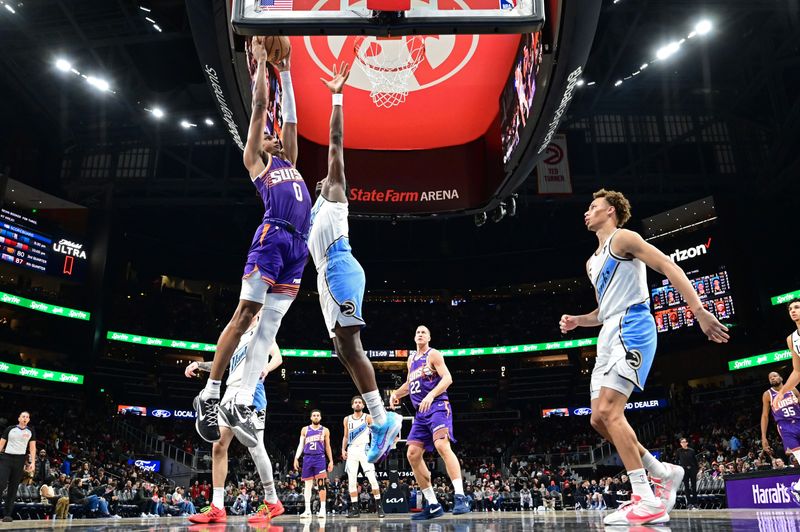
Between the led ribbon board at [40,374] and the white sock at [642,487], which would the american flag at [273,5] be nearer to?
the white sock at [642,487]

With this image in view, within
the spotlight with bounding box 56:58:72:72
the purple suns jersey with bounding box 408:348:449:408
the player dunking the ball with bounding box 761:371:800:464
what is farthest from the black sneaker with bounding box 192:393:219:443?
the spotlight with bounding box 56:58:72:72

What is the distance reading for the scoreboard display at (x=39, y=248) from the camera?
23.0 meters

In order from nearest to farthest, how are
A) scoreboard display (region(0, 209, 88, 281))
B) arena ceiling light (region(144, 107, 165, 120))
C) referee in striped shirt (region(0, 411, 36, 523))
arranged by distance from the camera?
1. referee in striped shirt (region(0, 411, 36, 523))
2. arena ceiling light (region(144, 107, 165, 120))
3. scoreboard display (region(0, 209, 88, 281))

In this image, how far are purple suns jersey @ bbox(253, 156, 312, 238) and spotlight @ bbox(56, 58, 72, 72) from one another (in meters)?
16.8

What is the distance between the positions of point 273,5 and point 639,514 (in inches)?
146

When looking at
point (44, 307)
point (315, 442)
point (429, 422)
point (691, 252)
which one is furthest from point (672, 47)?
point (44, 307)

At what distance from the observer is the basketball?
4.43 m

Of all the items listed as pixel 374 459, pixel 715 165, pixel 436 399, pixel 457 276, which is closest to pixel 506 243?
pixel 457 276

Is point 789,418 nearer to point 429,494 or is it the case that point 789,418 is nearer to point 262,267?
point 429,494

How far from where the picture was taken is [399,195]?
6.04 metres

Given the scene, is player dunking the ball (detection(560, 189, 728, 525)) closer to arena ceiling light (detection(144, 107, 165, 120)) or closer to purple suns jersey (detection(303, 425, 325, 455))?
purple suns jersey (detection(303, 425, 325, 455))

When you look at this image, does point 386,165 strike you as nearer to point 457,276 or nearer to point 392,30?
point 392,30

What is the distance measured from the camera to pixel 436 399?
7023mm

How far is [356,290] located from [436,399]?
3.00 meters
